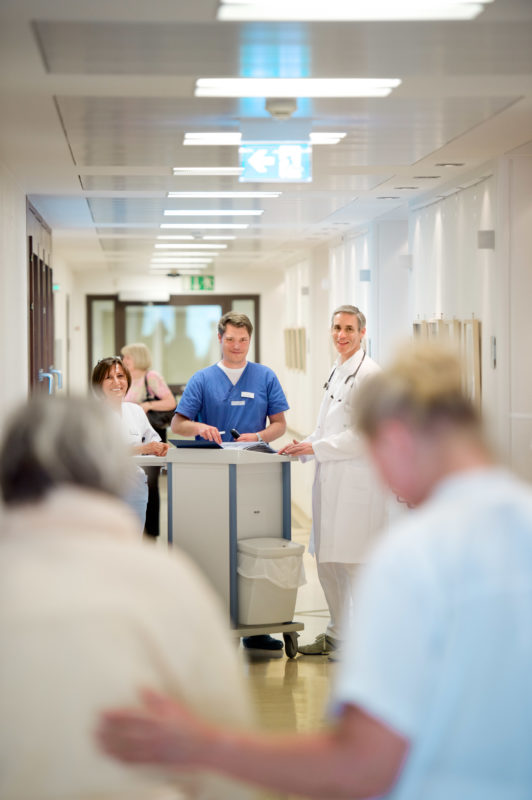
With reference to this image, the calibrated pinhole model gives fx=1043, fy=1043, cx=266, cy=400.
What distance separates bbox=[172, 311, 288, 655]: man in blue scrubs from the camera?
237 inches

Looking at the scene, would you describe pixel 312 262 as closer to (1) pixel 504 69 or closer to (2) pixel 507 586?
(1) pixel 504 69

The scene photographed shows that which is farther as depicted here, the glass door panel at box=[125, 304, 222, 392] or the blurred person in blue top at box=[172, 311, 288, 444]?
the glass door panel at box=[125, 304, 222, 392]

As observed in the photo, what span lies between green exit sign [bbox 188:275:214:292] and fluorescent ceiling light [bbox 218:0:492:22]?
44.1 ft

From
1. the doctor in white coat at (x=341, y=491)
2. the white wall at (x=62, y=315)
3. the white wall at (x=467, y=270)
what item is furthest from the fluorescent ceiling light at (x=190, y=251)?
the doctor in white coat at (x=341, y=491)

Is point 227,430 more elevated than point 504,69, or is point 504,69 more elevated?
point 504,69

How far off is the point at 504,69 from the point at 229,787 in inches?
130

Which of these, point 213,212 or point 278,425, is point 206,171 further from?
point 213,212

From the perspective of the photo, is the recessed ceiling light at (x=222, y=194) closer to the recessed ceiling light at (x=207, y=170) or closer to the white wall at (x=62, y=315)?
the recessed ceiling light at (x=207, y=170)

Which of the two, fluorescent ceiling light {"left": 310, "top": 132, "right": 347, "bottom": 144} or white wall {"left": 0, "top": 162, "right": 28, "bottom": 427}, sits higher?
fluorescent ceiling light {"left": 310, "top": 132, "right": 347, "bottom": 144}

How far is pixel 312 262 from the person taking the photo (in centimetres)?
1247

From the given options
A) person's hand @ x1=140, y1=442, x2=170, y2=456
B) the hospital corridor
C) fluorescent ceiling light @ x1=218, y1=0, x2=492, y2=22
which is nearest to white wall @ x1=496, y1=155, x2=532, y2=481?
the hospital corridor

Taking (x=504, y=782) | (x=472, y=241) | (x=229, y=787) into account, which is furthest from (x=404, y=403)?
(x=472, y=241)

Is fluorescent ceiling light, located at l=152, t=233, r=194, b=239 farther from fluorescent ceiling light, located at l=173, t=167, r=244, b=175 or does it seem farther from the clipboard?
the clipboard

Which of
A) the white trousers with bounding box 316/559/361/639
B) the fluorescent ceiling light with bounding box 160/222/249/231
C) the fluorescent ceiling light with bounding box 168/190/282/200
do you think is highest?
the fluorescent ceiling light with bounding box 160/222/249/231
